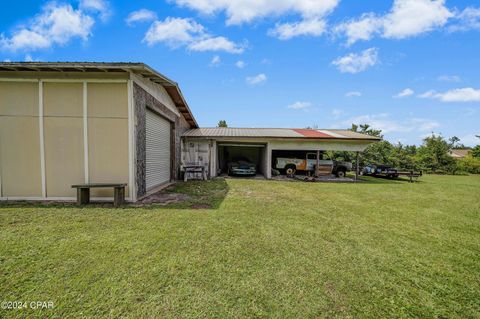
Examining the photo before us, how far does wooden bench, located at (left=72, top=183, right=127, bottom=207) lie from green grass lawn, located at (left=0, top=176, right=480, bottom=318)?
531mm

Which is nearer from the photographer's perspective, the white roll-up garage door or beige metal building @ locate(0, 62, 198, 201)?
beige metal building @ locate(0, 62, 198, 201)

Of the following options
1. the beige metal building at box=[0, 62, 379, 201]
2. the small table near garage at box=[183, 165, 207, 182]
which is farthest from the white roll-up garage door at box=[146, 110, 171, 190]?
the beige metal building at box=[0, 62, 379, 201]

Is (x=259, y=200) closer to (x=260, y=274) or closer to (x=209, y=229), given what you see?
(x=209, y=229)

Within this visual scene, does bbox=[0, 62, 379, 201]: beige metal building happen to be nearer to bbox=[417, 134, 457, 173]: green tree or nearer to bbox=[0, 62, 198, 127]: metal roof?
bbox=[0, 62, 198, 127]: metal roof

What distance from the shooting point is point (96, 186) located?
5328mm

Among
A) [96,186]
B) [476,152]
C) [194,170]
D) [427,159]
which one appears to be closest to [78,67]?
[96,186]

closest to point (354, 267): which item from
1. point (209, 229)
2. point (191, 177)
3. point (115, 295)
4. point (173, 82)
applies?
point (209, 229)

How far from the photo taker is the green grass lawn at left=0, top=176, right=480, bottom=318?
2006 mm

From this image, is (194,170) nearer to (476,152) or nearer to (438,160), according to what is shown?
(438,160)

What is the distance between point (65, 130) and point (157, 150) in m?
3.01

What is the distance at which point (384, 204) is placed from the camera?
639 cm

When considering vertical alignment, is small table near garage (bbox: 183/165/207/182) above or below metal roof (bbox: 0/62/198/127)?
below

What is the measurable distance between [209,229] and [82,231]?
2275mm

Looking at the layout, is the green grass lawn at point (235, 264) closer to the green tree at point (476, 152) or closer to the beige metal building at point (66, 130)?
the beige metal building at point (66, 130)
